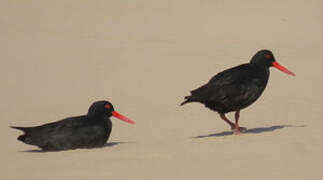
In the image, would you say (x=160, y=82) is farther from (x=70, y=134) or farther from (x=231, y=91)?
(x=70, y=134)

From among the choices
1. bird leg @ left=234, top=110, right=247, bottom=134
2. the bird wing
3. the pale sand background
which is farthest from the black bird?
bird leg @ left=234, top=110, right=247, bottom=134

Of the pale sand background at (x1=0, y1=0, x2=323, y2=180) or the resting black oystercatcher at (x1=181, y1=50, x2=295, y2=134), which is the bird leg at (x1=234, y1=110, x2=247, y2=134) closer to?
the resting black oystercatcher at (x1=181, y1=50, x2=295, y2=134)

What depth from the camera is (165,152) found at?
9.12m

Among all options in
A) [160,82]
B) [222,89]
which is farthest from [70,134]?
[160,82]

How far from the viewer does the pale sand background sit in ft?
27.9

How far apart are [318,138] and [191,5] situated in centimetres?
2369

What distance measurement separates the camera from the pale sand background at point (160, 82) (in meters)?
8.52

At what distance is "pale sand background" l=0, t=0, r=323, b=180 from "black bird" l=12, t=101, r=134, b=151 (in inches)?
11.3

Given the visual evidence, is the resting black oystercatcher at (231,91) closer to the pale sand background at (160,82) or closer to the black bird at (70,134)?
the pale sand background at (160,82)

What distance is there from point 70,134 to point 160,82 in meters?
7.96

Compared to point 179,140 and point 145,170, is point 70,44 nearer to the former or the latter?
point 179,140

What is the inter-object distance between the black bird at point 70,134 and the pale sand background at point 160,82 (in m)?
0.29

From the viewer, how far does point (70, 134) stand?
33.6 ft

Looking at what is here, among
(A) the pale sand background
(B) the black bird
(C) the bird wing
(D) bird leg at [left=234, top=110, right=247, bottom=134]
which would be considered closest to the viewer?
(A) the pale sand background
